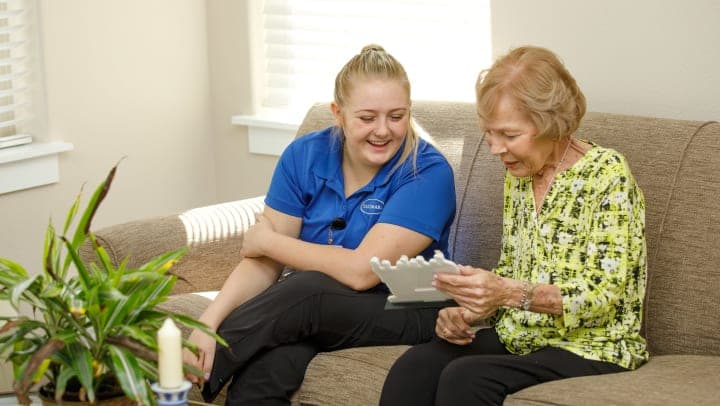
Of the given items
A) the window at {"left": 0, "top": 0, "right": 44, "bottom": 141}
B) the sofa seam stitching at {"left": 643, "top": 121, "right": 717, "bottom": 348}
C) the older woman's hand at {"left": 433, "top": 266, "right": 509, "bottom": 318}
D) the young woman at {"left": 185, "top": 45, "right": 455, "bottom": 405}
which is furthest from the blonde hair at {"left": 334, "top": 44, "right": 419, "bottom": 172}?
the window at {"left": 0, "top": 0, "right": 44, "bottom": 141}

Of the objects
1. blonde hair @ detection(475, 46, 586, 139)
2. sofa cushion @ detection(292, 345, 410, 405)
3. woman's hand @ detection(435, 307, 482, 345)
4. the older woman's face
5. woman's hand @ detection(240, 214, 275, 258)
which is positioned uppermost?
blonde hair @ detection(475, 46, 586, 139)

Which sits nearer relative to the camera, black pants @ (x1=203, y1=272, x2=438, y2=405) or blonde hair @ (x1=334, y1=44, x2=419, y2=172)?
black pants @ (x1=203, y1=272, x2=438, y2=405)

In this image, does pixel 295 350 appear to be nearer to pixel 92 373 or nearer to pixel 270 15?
pixel 92 373

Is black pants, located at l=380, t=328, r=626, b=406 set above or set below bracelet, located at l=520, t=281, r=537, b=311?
below

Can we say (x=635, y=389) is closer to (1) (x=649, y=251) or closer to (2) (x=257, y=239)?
(1) (x=649, y=251)

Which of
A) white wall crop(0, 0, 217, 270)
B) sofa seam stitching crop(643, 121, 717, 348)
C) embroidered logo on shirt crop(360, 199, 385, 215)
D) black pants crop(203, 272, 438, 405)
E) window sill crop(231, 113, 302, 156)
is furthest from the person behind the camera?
window sill crop(231, 113, 302, 156)

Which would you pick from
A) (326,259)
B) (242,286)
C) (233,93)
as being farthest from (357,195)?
(233,93)

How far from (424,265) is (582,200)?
1.17 ft

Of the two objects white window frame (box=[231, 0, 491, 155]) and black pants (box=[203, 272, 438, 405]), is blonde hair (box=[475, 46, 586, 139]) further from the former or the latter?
white window frame (box=[231, 0, 491, 155])

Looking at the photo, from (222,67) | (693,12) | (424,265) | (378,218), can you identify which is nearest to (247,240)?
(378,218)

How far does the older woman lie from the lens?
2174 mm

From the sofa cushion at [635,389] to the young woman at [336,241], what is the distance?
462 millimetres

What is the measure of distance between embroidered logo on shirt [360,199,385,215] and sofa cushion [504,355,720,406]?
0.63 m

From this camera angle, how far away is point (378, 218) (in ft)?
8.52
